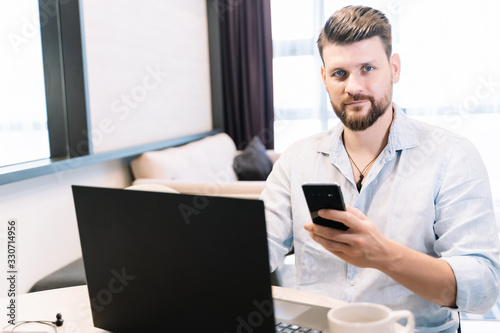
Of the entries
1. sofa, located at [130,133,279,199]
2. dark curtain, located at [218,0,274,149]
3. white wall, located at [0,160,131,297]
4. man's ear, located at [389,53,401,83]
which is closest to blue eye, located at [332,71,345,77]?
man's ear, located at [389,53,401,83]

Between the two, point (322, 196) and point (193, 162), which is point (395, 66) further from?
point (193, 162)

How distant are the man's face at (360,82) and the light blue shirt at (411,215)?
85 mm

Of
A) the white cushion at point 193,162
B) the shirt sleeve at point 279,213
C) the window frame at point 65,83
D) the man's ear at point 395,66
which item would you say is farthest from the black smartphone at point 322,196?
the white cushion at point 193,162

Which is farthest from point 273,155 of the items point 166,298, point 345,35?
point 166,298


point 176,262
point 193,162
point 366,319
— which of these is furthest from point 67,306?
point 193,162

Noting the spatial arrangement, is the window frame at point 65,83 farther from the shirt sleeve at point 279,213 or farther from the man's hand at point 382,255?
the man's hand at point 382,255

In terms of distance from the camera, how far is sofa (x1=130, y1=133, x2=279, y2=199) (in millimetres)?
2643

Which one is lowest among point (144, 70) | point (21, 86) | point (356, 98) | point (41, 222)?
point (41, 222)

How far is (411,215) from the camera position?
1.31m

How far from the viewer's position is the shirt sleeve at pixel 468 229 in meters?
1.10

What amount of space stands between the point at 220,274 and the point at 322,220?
260 mm

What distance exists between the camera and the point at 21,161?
2234 mm

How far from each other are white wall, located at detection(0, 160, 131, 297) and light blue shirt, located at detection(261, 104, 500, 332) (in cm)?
115

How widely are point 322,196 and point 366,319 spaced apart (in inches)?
9.1
